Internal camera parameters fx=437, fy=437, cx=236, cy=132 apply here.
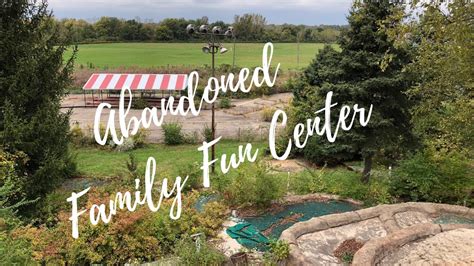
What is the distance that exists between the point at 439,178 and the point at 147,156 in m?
12.8

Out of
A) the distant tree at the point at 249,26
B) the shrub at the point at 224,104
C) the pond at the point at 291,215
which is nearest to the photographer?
the pond at the point at 291,215

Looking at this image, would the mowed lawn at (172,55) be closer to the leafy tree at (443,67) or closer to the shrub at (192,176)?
the shrub at (192,176)

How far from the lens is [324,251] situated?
987cm

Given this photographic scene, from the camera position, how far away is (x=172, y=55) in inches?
2365

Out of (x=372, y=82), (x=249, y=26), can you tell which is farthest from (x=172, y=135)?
(x=249, y=26)

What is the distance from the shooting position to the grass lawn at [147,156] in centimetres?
1800

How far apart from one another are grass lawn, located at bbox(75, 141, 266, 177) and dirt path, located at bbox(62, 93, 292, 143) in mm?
1411

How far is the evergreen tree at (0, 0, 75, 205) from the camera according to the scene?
35.7 feet

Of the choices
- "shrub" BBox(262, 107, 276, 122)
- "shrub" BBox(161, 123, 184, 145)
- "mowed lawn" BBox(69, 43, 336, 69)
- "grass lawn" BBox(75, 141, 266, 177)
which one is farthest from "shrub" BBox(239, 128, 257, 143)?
"mowed lawn" BBox(69, 43, 336, 69)

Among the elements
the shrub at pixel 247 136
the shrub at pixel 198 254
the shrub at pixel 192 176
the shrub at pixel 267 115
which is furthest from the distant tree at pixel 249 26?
the shrub at pixel 198 254

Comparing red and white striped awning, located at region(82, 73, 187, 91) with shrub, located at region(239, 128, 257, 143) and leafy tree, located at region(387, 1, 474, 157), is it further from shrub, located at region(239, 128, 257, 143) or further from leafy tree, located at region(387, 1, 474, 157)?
leafy tree, located at region(387, 1, 474, 157)

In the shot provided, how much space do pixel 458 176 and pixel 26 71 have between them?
40.8 ft

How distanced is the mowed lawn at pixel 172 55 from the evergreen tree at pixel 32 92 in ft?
127

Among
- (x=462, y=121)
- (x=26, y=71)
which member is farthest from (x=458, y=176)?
(x=26, y=71)
